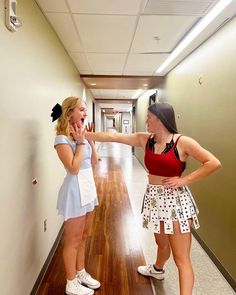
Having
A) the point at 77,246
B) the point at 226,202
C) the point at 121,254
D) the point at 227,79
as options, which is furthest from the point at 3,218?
the point at 227,79

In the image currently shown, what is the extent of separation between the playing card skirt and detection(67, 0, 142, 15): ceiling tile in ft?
4.84

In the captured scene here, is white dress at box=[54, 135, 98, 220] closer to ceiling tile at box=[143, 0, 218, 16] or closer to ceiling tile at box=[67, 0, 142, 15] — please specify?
ceiling tile at box=[67, 0, 142, 15]

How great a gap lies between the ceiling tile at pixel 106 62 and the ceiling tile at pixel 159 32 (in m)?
0.45

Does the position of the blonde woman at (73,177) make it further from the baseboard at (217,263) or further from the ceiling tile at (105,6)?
the baseboard at (217,263)

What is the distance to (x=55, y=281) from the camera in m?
2.14

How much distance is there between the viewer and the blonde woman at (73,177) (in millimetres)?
1711

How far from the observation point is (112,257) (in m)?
2.55

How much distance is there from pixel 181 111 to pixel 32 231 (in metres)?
2.72

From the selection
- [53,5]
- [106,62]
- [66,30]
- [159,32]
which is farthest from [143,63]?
[53,5]

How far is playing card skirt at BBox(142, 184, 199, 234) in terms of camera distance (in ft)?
5.31

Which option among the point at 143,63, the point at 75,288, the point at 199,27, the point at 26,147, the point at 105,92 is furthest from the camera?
the point at 105,92

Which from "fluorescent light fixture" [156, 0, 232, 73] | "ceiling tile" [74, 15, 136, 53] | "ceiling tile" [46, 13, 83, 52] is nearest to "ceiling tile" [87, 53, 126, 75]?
"ceiling tile" [74, 15, 136, 53]

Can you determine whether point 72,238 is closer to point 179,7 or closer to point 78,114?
point 78,114

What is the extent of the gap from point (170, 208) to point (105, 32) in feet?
6.57
